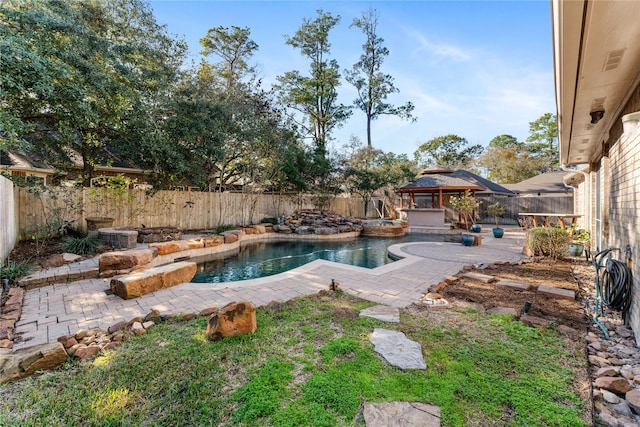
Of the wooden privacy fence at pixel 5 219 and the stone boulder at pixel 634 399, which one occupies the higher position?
the wooden privacy fence at pixel 5 219

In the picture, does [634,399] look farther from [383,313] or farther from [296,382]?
[296,382]

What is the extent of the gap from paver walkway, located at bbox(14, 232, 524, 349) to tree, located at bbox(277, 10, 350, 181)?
14438 millimetres

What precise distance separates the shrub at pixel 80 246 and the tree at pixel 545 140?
32524 millimetres

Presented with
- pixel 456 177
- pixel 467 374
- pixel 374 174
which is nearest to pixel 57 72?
pixel 467 374

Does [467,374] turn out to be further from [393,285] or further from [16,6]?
[16,6]

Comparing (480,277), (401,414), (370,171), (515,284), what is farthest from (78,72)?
(370,171)

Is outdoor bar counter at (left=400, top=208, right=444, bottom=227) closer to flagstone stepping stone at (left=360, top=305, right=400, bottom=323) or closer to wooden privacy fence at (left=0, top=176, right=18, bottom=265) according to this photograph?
flagstone stepping stone at (left=360, top=305, right=400, bottom=323)

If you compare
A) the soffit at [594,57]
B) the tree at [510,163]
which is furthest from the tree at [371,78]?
the soffit at [594,57]

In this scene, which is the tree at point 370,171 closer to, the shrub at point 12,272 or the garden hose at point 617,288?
the garden hose at point 617,288

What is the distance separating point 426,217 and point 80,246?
46.9 ft

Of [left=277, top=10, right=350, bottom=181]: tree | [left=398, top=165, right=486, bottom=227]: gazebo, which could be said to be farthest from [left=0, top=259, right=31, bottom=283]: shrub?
[left=277, top=10, right=350, bottom=181]: tree

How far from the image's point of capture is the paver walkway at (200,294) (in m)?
3.13

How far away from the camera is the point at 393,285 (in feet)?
15.1

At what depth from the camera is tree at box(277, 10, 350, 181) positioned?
62.7 feet
